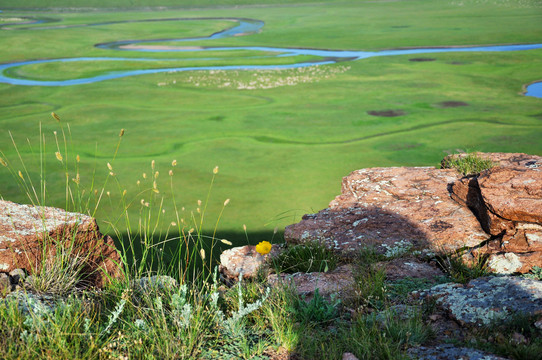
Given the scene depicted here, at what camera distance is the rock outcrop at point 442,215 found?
12.1 feet

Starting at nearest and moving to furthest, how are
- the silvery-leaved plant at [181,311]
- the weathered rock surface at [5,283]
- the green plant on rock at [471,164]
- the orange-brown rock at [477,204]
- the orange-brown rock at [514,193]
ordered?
the silvery-leaved plant at [181,311] → the weathered rock surface at [5,283] → the orange-brown rock at [514,193] → the orange-brown rock at [477,204] → the green plant on rock at [471,164]

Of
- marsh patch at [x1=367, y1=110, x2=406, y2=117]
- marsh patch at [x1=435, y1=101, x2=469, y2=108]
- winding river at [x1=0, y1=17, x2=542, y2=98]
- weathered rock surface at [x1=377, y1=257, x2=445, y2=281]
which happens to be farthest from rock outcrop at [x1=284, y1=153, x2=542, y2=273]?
winding river at [x1=0, y1=17, x2=542, y2=98]

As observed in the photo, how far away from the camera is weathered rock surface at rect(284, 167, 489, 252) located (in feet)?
13.5

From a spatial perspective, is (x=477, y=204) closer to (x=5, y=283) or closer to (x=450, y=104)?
(x=5, y=283)

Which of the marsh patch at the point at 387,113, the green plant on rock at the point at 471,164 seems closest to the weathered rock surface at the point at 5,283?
the green plant on rock at the point at 471,164

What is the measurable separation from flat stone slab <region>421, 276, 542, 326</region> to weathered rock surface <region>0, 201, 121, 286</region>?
199 cm

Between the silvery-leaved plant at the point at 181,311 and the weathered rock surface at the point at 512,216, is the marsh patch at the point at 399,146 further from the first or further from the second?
the silvery-leaved plant at the point at 181,311

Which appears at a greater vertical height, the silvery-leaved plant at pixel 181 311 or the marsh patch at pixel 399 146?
the silvery-leaved plant at pixel 181 311

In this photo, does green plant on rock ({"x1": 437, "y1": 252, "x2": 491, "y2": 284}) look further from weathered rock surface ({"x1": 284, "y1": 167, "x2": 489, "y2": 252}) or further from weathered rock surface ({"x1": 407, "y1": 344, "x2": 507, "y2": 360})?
weathered rock surface ({"x1": 407, "y1": 344, "x2": 507, "y2": 360})

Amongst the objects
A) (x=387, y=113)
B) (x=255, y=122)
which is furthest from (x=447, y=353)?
(x=387, y=113)

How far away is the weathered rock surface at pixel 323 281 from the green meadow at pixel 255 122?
146 centimetres

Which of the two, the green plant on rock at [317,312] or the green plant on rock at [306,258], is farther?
the green plant on rock at [306,258]

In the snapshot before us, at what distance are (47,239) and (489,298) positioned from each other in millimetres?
2747

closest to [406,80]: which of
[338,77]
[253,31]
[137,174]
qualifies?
[338,77]
